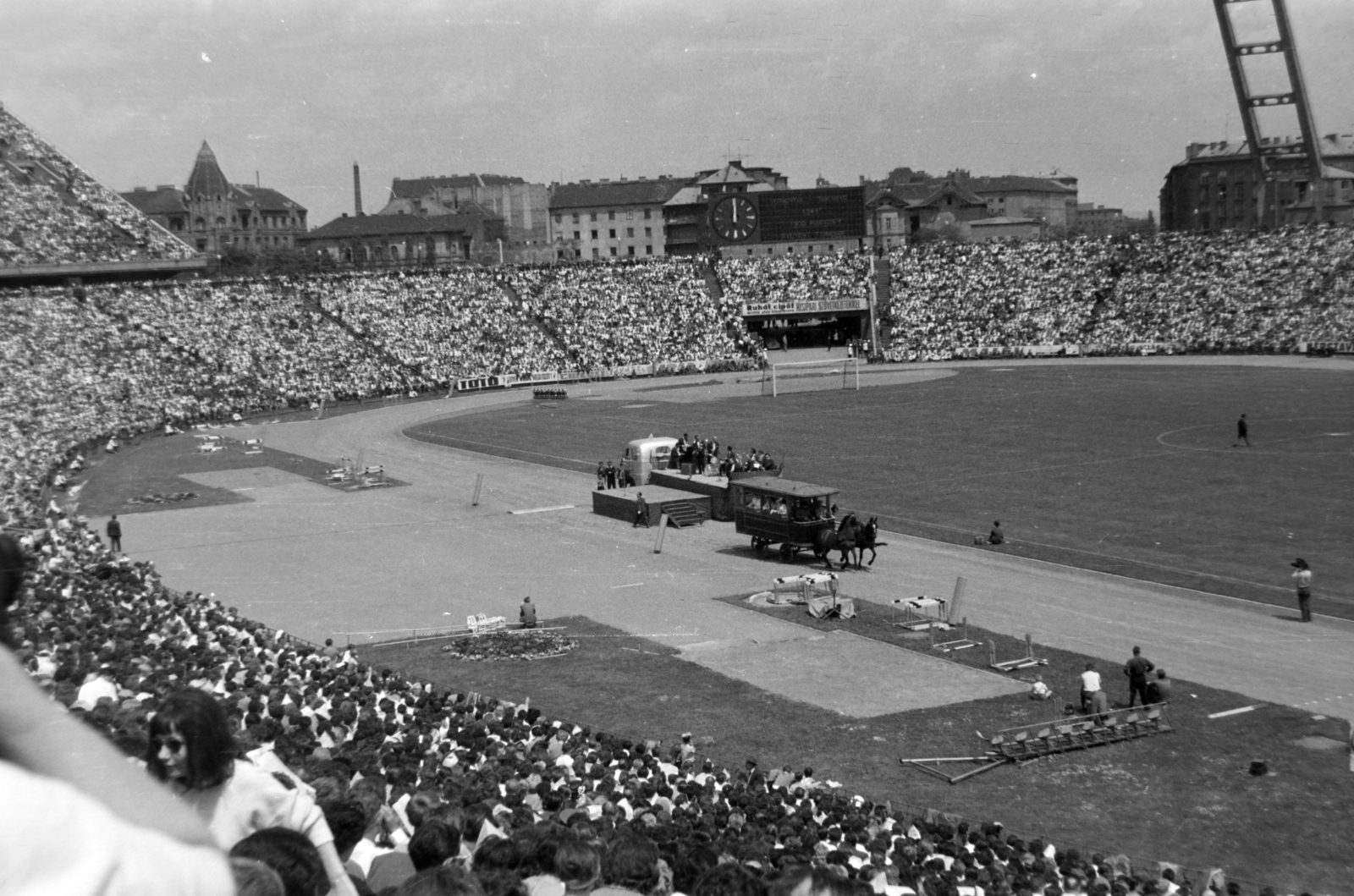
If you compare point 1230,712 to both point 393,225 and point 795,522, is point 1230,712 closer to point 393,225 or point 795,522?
point 795,522

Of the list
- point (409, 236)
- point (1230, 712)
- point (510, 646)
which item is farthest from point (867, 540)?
A: point (409, 236)

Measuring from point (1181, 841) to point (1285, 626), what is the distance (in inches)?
449

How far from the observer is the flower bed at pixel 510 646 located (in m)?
24.7

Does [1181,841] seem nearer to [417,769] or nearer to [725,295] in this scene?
[417,769]

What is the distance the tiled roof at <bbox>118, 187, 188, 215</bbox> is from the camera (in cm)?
9531

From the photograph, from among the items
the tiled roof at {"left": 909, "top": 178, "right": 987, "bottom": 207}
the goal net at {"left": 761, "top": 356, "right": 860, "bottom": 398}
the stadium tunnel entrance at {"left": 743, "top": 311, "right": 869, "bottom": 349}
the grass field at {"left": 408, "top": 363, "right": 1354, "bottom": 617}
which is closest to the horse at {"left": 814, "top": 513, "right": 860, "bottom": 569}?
the grass field at {"left": 408, "top": 363, "right": 1354, "bottom": 617}

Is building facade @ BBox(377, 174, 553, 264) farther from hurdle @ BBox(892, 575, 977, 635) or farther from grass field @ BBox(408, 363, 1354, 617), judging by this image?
hurdle @ BBox(892, 575, 977, 635)

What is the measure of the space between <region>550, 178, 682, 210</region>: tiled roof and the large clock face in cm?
5221

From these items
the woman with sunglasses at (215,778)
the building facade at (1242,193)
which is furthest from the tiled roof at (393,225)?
the woman with sunglasses at (215,778)

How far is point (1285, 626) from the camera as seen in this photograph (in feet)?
82.2

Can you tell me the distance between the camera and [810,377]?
90812 millimetres

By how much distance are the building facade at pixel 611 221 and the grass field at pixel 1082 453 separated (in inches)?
3517

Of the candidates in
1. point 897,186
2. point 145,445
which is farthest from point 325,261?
point 897,186

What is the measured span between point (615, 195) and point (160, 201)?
77.8 meters
